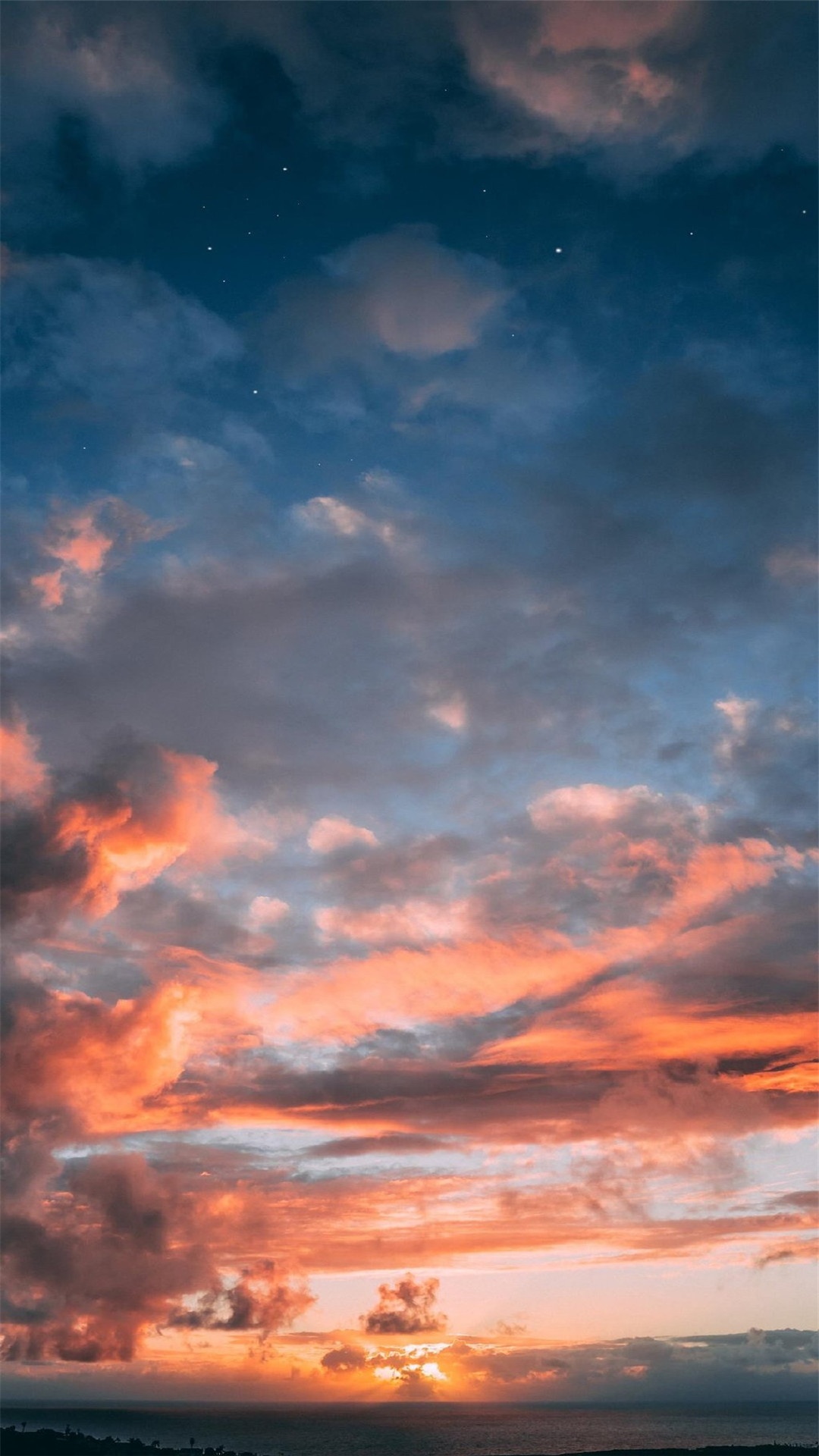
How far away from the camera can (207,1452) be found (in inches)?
7357

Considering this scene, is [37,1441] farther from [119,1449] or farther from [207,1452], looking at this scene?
[207,1452]

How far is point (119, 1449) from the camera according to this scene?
618 feet

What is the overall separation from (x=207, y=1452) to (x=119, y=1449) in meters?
16.3

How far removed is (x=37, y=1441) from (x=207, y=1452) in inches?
1197

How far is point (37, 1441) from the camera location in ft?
607

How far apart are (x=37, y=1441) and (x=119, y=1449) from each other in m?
14.7

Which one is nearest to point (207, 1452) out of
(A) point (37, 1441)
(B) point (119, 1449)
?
(B) point (119, 1449)
